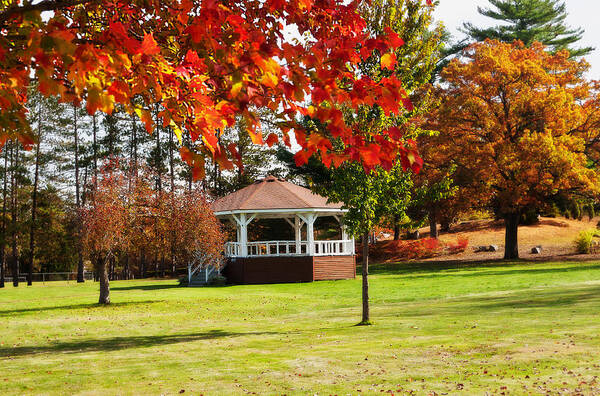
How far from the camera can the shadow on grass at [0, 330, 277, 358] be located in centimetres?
1031

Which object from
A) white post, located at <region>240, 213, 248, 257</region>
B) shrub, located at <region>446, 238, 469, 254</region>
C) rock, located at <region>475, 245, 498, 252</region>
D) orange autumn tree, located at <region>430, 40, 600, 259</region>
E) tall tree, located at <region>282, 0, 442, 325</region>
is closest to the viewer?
tall tree, located at <region>282, 0, 442, 325</region>

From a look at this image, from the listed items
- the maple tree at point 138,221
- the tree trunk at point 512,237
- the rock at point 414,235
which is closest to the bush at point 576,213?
the rock at point 414,235

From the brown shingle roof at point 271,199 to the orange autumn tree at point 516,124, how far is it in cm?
877

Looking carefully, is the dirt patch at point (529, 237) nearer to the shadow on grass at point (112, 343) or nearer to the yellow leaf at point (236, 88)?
the shadow on grass at point (112, 343)

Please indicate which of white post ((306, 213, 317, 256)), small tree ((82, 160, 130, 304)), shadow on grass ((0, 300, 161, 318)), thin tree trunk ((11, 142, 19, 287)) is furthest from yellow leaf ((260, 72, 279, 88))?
thin tree trunk ((11, 142, 19, 287))

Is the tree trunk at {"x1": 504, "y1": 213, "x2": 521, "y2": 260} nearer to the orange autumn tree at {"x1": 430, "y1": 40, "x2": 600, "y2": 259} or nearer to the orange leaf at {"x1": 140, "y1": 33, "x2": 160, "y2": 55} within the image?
the orange autumn tree at {"x1": 430, "y1": 40, "x2": 600, "y2": 259}

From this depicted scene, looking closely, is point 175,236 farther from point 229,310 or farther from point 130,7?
point 130,7

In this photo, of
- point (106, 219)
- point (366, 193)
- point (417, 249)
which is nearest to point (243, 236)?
point (106, 219)

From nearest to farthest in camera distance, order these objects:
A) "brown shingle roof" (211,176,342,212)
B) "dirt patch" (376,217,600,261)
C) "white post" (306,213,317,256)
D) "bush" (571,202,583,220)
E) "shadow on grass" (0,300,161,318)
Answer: "shadow on grass" (0,300,161,318) < "white post" (306,213,317,256) < "brown shingle roof" (211,176,342,212) < "dirt patch" (376,217,600,261) < "bush" (571,202,583,220)

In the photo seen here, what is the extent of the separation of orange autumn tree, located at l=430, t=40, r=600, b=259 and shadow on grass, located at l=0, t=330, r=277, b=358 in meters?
23.8

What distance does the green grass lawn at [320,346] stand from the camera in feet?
22.7

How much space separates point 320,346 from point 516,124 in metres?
28.1

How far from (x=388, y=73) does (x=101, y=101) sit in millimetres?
10193

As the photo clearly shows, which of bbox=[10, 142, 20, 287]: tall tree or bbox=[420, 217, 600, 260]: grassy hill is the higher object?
bbox=[10, 142, 20, 287]: tall tree
